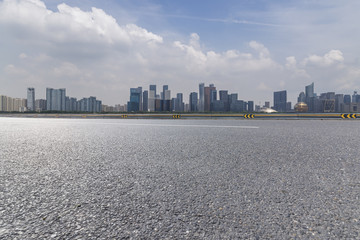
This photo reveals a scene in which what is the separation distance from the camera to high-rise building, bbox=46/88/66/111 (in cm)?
11617

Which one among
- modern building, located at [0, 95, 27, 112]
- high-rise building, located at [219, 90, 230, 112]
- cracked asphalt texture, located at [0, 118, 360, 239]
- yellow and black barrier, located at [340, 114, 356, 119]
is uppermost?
high-rise building, located at [219, 90, 230, 112]

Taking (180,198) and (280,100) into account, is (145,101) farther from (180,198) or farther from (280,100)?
(180,198)

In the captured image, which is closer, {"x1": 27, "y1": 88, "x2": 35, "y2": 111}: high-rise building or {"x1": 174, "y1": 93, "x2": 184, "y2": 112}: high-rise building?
{"x1": 27, "y1": 88, "x2": 35, "y2": 111}: high-rise building

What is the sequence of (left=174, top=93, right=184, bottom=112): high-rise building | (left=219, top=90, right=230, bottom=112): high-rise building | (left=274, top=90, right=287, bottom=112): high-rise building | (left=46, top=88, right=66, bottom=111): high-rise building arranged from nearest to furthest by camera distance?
(left=46, top=88, right=66, bottom=111): high-rise building < (left=219, top=90, right=230, bottom=112): high-rise building < (left=174, top=93, right=184, bottom=112): high-rise building < (left=274, top=90, right=287, bottom=112): high-rise building

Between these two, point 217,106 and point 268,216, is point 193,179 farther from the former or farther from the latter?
point 217,106

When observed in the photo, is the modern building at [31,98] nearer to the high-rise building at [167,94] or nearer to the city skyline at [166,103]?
the city skyline at [166,103]

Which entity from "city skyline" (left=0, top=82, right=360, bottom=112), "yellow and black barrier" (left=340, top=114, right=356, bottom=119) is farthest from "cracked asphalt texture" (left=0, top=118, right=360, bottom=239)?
"city skyline" (left=0, top=82, right=360, bottom=112)

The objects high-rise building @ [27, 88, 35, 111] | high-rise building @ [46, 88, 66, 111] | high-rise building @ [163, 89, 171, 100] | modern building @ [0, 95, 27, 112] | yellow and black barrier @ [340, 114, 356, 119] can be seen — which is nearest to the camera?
yellow and black barrier @ [340, 114, 356, 119]

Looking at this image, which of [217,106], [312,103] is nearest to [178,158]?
[217,106]

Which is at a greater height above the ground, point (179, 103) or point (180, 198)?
point (179, 103)

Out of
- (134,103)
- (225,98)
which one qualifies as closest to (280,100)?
(225,98)

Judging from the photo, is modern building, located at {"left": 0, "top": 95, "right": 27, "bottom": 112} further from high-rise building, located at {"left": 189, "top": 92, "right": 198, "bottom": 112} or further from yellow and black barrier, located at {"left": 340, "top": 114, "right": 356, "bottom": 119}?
yellow and black barrier, located at {"left": 340, "top": 114, "right": 356, "bottom": 119}

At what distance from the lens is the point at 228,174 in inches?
82.9

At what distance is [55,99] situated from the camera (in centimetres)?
11825
